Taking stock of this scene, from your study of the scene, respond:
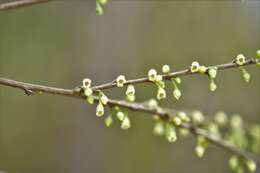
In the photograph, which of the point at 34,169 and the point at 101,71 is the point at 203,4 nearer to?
the point at 101,71

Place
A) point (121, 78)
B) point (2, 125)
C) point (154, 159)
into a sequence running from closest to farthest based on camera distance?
point (121, 78), point (2, 125), point (154, 159)

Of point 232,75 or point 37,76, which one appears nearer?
point 37,76

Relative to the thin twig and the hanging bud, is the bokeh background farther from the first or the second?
the thin twig

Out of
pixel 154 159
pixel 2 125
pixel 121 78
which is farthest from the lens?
pixel 154 159

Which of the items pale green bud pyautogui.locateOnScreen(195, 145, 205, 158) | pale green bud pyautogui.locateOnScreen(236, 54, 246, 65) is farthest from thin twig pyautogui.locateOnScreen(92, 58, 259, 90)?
pale green bud pyautogui.locateOnScreen(195, 145, 205, 158)

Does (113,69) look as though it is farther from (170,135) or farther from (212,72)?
(212,72)

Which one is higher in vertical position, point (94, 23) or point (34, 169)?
point (94, 23)

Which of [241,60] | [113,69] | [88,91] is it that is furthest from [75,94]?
[113,69]

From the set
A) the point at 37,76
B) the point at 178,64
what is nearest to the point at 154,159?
the point at 178,64
